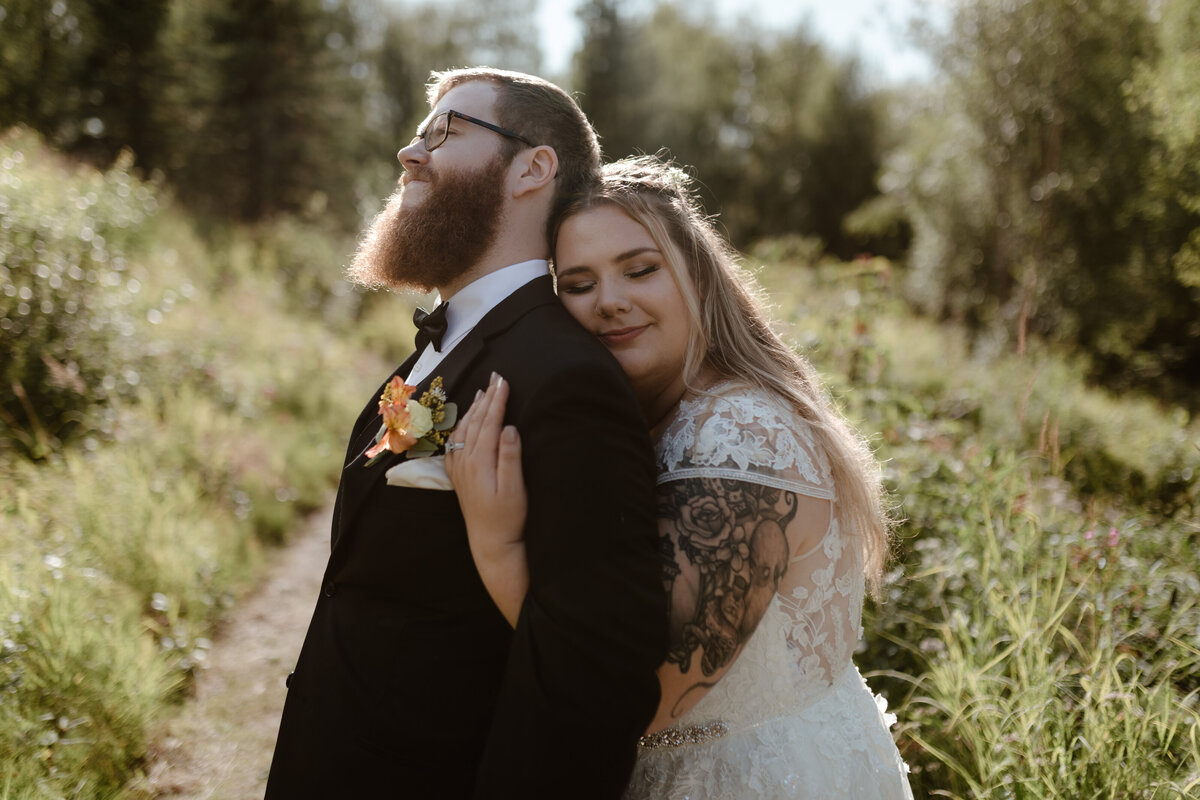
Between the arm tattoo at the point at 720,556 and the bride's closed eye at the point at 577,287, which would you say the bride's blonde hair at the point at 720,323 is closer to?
the bride's closed eye at the point at 577,287

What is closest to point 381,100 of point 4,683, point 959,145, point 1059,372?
point 959,145

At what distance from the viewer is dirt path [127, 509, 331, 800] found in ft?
11.2

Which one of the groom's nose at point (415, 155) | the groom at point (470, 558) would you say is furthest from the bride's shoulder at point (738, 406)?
the groom's nose at point (415, 155)

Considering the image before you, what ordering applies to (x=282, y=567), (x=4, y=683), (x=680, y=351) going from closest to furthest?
1. (x=680, y=351)
2. (x=4, y=683)
3. (x=282, y=567)

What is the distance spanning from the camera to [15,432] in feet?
16.8

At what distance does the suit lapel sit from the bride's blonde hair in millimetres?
270

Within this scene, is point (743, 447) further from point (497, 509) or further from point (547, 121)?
point (547, 121)

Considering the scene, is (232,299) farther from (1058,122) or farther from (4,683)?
(1058,122)

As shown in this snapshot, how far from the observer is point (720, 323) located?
2.20 metres

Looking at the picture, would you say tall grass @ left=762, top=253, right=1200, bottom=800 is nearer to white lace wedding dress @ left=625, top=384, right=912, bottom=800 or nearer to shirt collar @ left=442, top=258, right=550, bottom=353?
white lace wedding dress @ left=625, top=384, right=912, bottom=800

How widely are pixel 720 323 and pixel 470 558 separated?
1.02 metres

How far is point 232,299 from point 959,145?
1431 cm

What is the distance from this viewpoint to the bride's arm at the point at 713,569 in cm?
167

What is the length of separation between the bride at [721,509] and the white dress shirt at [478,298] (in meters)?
0.11
